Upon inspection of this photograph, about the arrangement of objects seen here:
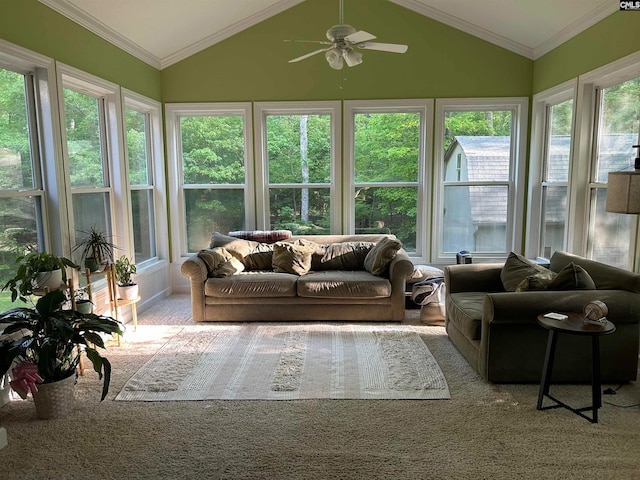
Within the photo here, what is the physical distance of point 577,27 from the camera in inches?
173

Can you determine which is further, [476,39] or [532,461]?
[476,39]

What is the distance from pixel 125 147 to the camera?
4.82m

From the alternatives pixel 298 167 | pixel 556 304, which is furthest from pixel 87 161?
pixel 556 304

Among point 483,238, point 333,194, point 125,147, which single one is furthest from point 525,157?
point 125,147

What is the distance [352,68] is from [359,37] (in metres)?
2.16

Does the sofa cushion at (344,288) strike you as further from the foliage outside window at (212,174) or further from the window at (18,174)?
the window at (18,174)

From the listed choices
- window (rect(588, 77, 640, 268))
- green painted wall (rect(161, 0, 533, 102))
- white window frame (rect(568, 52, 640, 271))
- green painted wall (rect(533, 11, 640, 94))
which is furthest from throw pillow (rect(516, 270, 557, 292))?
green painted wall (rect(161, 0, 533, 102))

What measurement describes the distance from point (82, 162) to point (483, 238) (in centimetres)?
460

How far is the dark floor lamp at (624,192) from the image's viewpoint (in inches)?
116

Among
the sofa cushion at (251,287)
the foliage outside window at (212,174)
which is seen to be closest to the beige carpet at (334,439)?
the sofa cushion at (251,287)

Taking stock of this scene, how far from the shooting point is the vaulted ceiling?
4102mm

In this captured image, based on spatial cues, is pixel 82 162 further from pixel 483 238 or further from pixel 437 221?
pixel 483 238

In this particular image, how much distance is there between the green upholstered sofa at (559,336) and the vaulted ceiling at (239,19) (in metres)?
2.43

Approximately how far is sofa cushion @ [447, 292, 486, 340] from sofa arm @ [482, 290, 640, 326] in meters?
0.27
